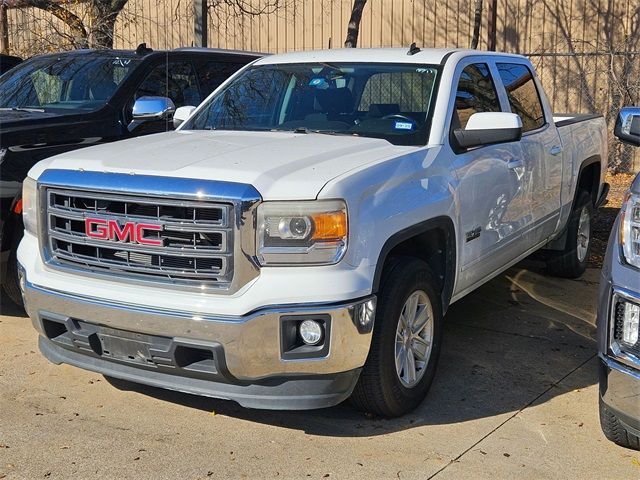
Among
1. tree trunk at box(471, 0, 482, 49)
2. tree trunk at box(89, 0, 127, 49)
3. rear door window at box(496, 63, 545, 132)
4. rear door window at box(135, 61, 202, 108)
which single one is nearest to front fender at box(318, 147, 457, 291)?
rear door window at box(496, 63, 545, 132)

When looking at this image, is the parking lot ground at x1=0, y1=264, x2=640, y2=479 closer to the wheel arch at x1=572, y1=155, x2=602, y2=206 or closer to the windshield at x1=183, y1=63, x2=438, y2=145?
the windshield at x1=183, y1=63, x2=438, y2=145

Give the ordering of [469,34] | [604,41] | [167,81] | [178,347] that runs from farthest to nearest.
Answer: [469,34], [604,41], [167,81], [178,347]

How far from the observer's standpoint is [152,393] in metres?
4.68

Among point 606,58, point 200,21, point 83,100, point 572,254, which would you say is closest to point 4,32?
point 200,21

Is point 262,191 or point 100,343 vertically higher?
point 262,191

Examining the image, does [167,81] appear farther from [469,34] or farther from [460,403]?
[469,34]

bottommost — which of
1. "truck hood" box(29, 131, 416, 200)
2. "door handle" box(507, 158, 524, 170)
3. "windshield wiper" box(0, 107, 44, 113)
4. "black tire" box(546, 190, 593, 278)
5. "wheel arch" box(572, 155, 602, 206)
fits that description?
"black tire" box(546, 190, 593, 278)

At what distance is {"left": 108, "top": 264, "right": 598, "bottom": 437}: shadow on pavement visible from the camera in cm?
437

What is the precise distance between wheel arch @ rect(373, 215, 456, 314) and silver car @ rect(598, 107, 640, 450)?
3.25ft

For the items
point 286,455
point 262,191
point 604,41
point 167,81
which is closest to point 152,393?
point 286,455

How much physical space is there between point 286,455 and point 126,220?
1336mm

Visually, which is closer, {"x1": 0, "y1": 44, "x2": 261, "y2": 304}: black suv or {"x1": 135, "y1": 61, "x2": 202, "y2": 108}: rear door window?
{"x1": 0, "y1": 44, "x2": 261, "y2": 304}: black suv

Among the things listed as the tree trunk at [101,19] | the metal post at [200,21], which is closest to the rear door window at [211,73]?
the metal post at [200,21]

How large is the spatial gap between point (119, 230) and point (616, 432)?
8.26 ft
